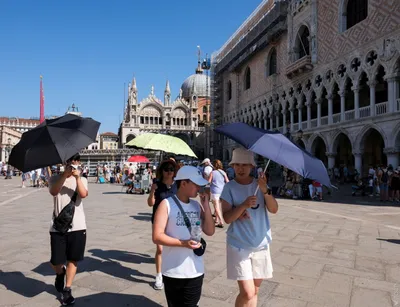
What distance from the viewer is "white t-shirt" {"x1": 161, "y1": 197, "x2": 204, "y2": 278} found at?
2.26m

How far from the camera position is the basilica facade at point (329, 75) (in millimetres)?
18094

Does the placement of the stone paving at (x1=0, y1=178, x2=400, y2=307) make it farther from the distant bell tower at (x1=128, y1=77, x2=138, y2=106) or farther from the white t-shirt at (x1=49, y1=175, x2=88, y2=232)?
the distant bell tower at (x1=128, y1=77, x2=138, y2=106)

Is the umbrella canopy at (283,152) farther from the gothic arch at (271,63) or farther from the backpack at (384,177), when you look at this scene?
the gothic arch at (271,63)

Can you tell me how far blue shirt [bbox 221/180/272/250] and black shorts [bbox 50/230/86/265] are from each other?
1.64m

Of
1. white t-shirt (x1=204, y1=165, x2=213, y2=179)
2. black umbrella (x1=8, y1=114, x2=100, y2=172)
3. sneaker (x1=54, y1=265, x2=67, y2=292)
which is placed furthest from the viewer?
white t-shirt (x1=204, y1=165, x2=213, y2=179)

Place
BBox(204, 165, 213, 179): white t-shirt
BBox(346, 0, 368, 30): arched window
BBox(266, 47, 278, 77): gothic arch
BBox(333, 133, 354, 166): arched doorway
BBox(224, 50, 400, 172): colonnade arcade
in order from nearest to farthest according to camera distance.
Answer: BBox(204, 165, 213, 179): white t-shirt, BBox(224, 50, 400, 172): colonnade arcade, BBox(346, 0, 368, 30): arched window, BBox(333, 133, 354, 166): arched doorway, BBox(266, 47, 278, 77): gothic arch

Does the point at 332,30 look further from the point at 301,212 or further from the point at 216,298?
the point at 216,298

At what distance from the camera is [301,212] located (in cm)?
988

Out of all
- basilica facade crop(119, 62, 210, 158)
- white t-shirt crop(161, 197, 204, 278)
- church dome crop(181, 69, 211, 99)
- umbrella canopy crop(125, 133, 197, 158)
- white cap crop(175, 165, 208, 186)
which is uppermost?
church dome crop(181, 69, 211, 99)

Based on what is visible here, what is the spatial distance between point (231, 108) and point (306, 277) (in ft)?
128

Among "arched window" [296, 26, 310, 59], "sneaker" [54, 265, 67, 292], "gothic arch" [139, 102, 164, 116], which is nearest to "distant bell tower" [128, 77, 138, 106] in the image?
"gothic arch" [139, 102, 164, 116]

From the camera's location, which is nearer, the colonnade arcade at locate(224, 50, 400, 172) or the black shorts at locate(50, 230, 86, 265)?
the black shorts at locate(50, 230, 86, 265)

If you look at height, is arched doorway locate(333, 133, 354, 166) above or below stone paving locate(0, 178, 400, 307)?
above

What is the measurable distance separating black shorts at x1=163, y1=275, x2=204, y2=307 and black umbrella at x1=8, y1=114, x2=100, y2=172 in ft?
4.59
